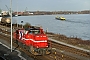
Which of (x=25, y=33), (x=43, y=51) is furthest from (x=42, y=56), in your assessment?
(x=25, y=33)

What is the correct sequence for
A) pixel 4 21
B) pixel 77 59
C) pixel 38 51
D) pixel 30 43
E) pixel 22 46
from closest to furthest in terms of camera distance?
pixel 77 59 < pixel 38 51 < pixel 30 43 < pixel 22 46 < pixel 4 21

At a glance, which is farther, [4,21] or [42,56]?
[4,21]

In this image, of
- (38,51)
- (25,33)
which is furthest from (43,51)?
(25,33)

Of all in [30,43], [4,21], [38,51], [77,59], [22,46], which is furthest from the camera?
[4,21]

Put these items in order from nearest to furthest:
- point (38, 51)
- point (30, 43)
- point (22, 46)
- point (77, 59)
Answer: point (77, 59) < point (38, 51) < point (30, 43) < point (22, 46)

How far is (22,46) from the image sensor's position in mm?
25391

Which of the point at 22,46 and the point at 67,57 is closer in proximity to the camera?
the point at 67,57

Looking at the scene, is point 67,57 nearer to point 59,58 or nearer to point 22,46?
point 59,58

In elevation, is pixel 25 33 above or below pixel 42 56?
above

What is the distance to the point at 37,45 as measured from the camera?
2127 centimetres

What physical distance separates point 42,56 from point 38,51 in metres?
0.76

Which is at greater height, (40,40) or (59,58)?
(40,40)

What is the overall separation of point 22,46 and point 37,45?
4.62 metres

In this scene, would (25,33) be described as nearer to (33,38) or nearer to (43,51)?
(33,38)
